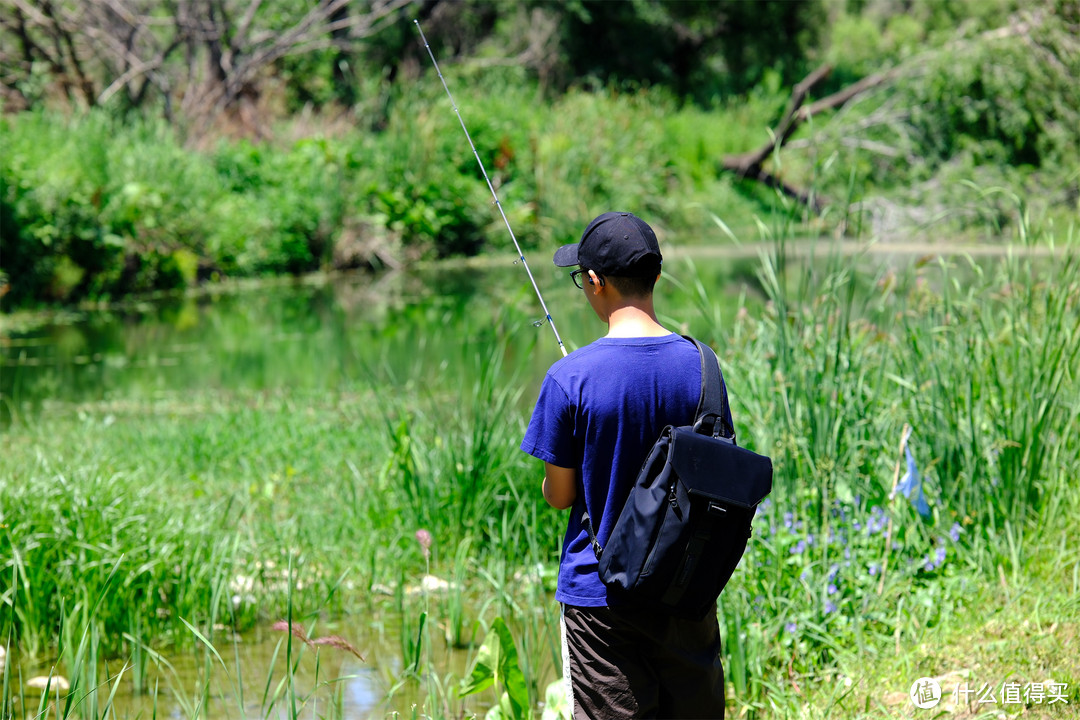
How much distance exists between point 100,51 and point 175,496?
1708cm

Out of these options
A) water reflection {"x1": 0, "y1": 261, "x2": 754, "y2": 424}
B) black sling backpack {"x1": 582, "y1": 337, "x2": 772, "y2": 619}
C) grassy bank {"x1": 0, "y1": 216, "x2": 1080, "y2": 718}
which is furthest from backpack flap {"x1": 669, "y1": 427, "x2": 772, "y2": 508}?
water reflection {"x1": 0, "y1": 261, "x2": 754, "y2": 424}

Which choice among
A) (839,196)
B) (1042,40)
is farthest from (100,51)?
(1042,40)

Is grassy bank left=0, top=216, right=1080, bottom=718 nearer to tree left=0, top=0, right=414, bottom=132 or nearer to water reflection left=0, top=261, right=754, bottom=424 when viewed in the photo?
water reflection left=0, top=261, right=754, bottom=424

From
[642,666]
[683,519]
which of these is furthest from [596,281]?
[642,666]

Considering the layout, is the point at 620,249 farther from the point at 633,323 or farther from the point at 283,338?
the point at 283,338

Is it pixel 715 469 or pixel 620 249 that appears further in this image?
pixel 620 249

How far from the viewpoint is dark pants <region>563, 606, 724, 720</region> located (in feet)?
8.14

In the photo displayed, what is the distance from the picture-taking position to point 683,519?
7.66ft

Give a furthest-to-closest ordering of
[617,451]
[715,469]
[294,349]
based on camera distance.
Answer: [294,349] → [617,451] → [715,469]

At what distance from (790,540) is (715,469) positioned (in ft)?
5.08

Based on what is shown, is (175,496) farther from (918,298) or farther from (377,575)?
(918,298)

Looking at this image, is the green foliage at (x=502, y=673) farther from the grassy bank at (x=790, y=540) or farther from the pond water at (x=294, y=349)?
the pond water at (x=294, y=349)

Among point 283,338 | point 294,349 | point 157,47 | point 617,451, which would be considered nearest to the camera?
point 617,451

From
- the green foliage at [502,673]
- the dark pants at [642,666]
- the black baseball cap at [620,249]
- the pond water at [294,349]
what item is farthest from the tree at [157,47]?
the dark pants at [642,666]
